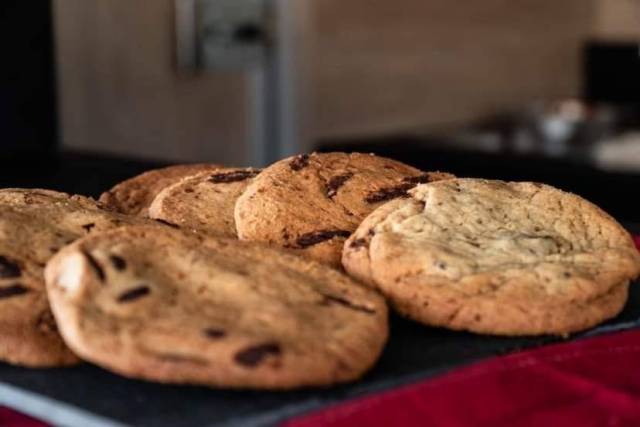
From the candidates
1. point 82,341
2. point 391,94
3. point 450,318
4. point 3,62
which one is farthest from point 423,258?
point 391,94

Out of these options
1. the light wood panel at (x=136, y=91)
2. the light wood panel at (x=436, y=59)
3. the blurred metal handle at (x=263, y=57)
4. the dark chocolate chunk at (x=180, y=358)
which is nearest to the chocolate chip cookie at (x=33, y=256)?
the dark chocolate chunk at (x=180, y=358)

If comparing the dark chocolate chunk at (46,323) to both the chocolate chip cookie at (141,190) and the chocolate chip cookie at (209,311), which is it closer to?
the chocolate chip cookie at (209,311)

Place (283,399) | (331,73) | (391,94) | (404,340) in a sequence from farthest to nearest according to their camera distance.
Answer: (391,94), (331,73), (404,340), (283,399)

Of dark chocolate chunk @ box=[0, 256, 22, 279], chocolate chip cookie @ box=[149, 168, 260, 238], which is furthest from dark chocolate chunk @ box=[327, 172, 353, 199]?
dark chocolate chunk @ box=[0, 256, 22, 279]

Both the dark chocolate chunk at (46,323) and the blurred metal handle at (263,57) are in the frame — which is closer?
the dark chocolate chunk at (46,323)

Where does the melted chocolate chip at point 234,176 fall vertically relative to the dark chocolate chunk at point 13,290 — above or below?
above

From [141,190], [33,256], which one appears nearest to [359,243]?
[33,256]

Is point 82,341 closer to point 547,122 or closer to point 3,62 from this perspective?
point 3,62

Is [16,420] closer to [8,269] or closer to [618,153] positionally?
[8,269]
